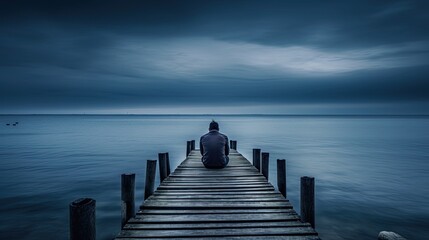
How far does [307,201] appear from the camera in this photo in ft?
18.6

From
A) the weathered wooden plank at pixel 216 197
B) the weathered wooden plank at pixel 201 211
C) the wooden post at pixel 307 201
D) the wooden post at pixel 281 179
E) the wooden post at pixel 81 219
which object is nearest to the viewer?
the wooden post at pixel 81 219

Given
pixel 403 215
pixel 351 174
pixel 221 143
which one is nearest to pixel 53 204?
A: pixel 221 143

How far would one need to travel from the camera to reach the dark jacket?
9.34 meters

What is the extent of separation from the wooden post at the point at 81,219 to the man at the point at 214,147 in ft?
19.9

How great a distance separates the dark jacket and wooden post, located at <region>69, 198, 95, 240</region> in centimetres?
607

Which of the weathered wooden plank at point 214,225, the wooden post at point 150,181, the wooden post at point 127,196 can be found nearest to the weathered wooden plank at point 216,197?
the wooden post at point 127,196

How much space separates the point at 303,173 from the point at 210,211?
52.3 feet

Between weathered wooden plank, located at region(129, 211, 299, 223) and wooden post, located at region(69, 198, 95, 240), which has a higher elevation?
wooden post, located at region(69, 198, 95, 240)

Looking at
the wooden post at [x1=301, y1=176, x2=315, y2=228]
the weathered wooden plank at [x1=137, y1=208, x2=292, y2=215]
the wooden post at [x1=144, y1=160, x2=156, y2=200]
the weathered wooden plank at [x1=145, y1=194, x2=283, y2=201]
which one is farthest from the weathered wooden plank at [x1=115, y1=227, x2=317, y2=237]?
the wooden post at [x1=144, y1=160, x2=156, y2=200]

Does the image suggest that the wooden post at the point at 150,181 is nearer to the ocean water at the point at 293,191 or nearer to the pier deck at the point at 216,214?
the pier deck at the point at 216,214

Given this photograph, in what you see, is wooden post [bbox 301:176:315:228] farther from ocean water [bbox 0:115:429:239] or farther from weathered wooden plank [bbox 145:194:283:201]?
ocean water [bbox 0:115:429:239]

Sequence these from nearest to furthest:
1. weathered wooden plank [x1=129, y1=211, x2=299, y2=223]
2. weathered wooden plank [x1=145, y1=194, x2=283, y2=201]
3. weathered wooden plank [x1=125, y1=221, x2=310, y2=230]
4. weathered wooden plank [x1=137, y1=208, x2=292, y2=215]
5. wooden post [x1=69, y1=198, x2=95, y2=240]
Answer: wooden post [x1=69, y1=198, x2=95, y2=240]
weathered wooden plank [x1=125, y1=221, x2=310, y2=230]
weathered wooden plank [x1=129, y1=211, x2=299, y2=223]
weathered wooden plank [x1=137, y1=208, x2=292, y2=215]
weathered wooden plank [x1=145, y1=194, x2=283, y2=201]

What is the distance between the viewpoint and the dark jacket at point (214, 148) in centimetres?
934

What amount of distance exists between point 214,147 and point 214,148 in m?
0.10
